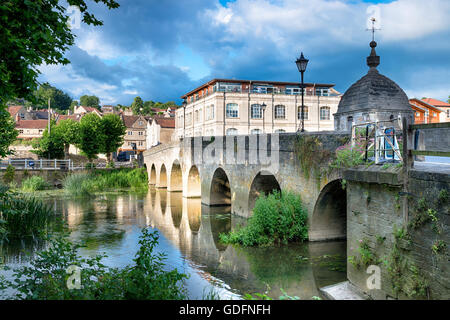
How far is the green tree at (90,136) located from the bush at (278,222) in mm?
33519

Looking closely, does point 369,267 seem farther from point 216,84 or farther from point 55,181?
point 216,84

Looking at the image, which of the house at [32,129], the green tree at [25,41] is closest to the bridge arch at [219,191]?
the green tree at [25,41]

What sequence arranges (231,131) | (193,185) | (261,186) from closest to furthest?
1. (261,186)
2. (193,185)
3. (231,131)

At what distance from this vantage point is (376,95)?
18516 millimetres

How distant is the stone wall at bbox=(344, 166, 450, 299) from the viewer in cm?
580

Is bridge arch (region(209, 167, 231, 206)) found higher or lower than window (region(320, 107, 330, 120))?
lower

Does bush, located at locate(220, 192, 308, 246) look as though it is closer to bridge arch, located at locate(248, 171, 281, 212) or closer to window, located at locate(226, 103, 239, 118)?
bridge arch, located at locate(248, 171, 281, 212)

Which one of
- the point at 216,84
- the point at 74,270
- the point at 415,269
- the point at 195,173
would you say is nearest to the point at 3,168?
the point at 195,173

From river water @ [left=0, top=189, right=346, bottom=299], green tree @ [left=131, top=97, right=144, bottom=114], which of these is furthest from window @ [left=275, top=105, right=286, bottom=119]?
green tree @ [left=131, top=97, right=144, bottom=114]

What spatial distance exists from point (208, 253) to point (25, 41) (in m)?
9.48

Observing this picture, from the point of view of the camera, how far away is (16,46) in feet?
15.2

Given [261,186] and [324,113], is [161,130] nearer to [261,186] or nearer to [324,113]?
[324,113]

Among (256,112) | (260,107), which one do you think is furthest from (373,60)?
(256,112)

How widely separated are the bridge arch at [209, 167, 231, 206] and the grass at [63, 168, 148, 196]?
10.8 meters
